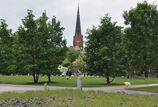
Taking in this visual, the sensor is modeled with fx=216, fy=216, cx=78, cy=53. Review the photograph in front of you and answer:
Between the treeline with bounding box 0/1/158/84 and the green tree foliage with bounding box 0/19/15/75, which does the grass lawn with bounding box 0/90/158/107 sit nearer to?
the treeline with bounding box 0/1/158/84

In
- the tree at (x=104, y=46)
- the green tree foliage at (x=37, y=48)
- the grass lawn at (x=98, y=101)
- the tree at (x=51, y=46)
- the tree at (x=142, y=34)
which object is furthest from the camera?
the tree at (x=51, y=46)

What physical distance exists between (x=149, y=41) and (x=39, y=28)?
16315mm

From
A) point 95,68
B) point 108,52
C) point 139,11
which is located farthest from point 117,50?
point 139,11

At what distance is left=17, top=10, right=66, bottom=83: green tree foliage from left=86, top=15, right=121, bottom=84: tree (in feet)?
16.0

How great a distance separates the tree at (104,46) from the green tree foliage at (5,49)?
1052 cm

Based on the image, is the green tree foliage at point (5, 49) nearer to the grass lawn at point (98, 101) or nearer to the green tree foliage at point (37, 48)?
the green tree foliage at point (37, 48)

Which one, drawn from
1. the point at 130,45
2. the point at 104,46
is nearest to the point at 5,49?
the point at 104,46

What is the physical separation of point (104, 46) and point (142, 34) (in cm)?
772

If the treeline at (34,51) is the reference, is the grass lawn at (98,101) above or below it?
below

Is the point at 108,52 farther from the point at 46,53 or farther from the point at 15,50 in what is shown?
the point at 15,50

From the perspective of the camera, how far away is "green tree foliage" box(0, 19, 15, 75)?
31134 millimetres

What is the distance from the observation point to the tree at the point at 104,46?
91.5ft

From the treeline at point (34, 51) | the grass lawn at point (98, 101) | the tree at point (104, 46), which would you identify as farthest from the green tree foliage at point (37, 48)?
the grass lawn at point (98, 101)

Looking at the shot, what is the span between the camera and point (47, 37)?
100ft
